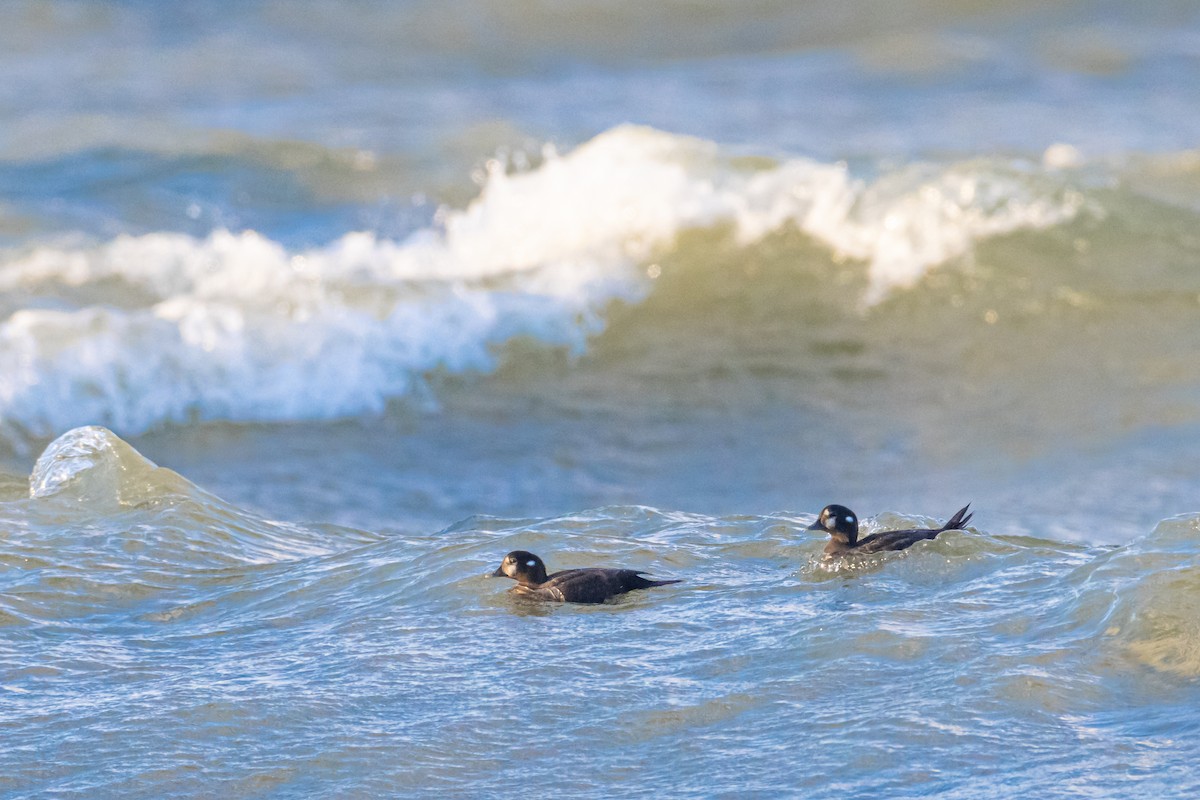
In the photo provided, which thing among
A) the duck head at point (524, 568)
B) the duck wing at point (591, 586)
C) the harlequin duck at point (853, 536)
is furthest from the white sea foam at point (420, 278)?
the harlequin duck at point (853, 536)

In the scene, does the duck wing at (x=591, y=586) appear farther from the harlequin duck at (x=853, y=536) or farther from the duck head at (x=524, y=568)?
the harlequin duck at (x=853, y=536)

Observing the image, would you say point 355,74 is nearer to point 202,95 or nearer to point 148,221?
point 202,95

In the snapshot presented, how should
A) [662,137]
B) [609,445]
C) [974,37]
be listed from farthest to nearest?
[974,37] < [662,137] < [609,445]

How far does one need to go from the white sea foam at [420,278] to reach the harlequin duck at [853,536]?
5829mm

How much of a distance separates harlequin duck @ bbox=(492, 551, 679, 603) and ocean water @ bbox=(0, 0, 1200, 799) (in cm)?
14

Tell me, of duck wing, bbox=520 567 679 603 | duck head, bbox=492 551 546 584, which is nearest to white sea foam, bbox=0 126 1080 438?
duck head, bbox=492 551 546 584

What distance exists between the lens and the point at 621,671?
15.4 ft

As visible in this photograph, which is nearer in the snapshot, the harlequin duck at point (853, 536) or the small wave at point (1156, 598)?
the small wave at point (1156, 598)

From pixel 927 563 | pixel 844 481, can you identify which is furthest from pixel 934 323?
pixel 927 563

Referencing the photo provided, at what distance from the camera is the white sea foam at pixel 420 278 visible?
1052cm

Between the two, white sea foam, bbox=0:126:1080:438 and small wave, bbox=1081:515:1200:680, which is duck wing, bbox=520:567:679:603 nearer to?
small wave, bbox=1081:515:1200:680

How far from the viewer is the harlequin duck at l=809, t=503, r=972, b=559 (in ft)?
17.8

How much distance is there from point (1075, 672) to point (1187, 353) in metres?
7.44

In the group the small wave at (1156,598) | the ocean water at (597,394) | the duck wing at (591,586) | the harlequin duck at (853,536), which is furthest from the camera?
the harlequin duck at (853,536)
